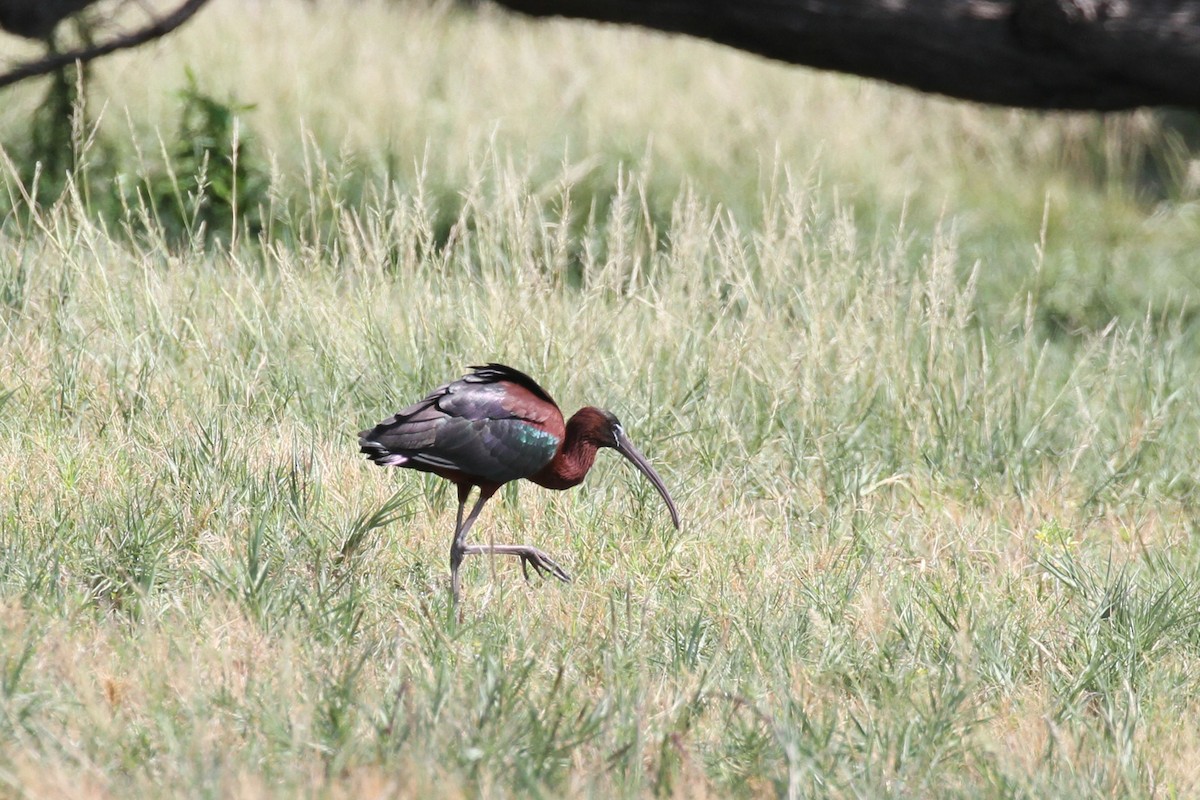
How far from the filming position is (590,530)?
4.53 m

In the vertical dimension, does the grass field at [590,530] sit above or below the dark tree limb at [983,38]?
below

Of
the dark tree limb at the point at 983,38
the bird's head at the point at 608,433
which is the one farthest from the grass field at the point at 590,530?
the dark tree limb at the point at 983,38

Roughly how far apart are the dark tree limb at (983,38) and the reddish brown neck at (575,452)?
3591 mm

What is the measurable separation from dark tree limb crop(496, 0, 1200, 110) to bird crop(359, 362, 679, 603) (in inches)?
143

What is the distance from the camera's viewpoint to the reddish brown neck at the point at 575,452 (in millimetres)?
4258

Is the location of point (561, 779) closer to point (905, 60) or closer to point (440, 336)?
point (440, 336)

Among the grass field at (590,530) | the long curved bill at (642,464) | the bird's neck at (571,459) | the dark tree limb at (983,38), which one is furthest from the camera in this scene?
the dark tree limb at (983,38)

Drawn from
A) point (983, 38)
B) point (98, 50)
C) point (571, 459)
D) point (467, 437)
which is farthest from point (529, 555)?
point (983, 38)

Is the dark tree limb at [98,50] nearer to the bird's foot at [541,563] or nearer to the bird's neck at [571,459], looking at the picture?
the bird's neck at [571,459]

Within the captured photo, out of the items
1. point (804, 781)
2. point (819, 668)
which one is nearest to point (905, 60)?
point (819, 668)

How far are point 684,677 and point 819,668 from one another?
39 centimetres

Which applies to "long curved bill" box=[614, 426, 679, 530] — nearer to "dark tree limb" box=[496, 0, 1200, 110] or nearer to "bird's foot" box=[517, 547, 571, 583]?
"bird's foot" box=[517, 547, 571, 583]

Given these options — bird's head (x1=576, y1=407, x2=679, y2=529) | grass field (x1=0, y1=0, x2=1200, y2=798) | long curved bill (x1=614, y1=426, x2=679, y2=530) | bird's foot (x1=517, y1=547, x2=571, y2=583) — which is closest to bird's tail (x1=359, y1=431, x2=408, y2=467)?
grass field (x1=0, y1=0, x2=1200, y2=798)

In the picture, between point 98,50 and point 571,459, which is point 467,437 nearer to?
point 571,459
